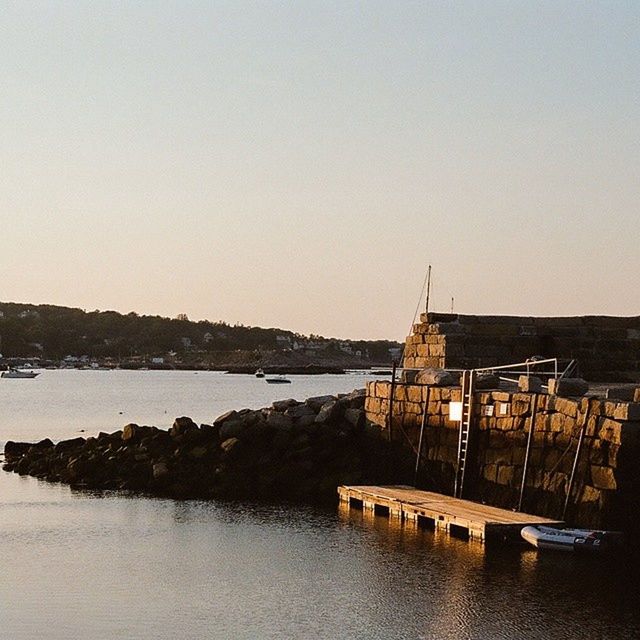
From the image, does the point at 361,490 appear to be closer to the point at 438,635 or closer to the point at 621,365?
the point at 621,365

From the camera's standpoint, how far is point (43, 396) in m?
95.3

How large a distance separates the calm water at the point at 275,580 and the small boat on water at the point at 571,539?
226 mm

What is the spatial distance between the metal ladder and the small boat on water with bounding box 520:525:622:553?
394 cm

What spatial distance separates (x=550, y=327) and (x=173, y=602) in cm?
1360

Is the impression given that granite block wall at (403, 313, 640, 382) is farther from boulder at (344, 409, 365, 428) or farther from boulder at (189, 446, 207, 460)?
boulder at (189, 446, 207, 460)

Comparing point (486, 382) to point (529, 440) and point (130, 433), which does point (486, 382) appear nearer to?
point (529, 440)

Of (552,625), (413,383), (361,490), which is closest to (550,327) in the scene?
(413,383)

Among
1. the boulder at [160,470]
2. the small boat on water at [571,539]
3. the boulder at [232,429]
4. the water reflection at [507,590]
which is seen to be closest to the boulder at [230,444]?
the boulder at [232,429]

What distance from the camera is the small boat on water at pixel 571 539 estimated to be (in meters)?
18.0

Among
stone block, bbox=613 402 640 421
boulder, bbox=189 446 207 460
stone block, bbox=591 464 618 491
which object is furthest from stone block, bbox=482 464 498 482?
boulder, bbox=189 446 207 460

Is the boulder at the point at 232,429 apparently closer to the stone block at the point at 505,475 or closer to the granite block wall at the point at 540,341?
the granite block wall at the point at 540,341

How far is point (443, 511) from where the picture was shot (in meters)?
20.6

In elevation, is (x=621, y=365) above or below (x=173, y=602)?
above

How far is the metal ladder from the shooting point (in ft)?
73.9
